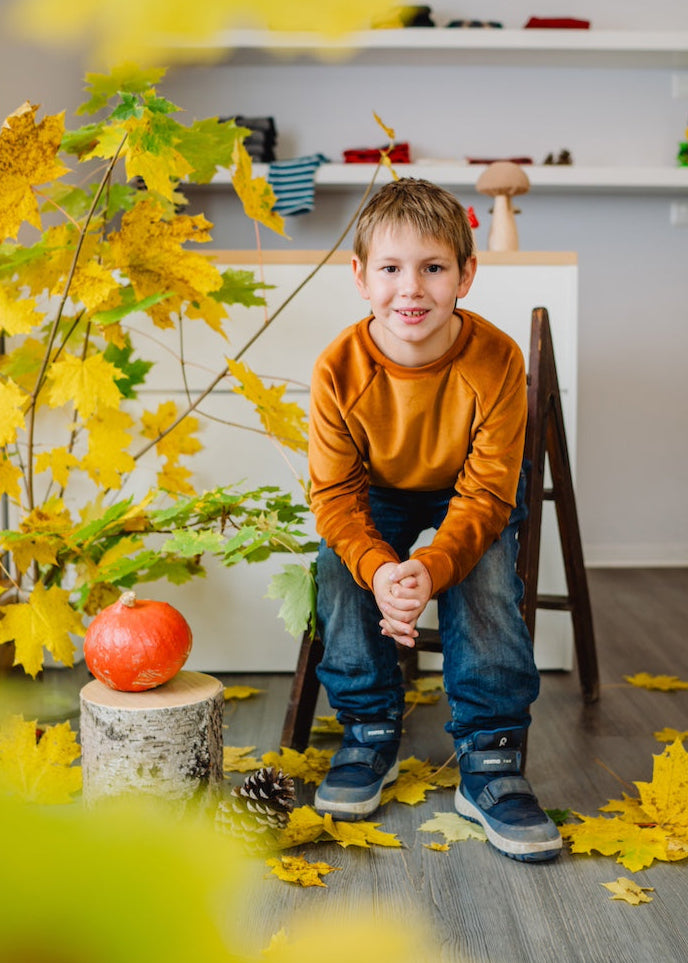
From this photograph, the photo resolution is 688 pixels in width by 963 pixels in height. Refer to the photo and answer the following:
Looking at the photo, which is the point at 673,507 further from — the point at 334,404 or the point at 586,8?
the point at 334,404

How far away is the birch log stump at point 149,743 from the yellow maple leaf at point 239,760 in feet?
0.71

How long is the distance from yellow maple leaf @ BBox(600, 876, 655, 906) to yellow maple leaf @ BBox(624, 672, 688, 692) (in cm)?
70

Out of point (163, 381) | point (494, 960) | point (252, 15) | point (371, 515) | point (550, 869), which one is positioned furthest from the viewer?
point (163, 381)

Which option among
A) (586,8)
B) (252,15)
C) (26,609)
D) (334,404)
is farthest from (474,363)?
(586,8)

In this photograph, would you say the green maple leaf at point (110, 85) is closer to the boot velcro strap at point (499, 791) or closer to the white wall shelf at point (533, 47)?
the boot velcro strap at point (499, 791)

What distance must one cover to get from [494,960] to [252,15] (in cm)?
87

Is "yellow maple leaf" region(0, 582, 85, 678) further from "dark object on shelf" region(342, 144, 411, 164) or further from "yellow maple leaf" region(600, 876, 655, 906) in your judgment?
"dark object on shelf" region(342, 144, 411, 164)

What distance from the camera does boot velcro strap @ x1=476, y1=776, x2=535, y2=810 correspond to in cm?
115

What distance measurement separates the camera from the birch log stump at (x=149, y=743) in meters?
1.07

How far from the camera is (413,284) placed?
116 cm

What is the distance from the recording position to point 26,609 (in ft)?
4.21

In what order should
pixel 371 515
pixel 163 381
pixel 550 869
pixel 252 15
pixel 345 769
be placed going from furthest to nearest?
1. pixel 163 381
2. pixel 371 515
3. pixel 345 769
4. pixel 550 869
5. pixel 252 15

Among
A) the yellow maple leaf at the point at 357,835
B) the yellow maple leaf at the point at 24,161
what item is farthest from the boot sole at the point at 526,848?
the yellow maple leaf at the point at 24,161

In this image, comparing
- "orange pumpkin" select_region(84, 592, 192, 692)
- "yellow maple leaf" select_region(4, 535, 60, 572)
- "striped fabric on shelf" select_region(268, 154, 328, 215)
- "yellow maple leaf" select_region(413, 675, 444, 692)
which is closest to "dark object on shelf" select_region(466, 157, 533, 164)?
"striped fabric on shelf" select_region(268, 154, 328, 215)
